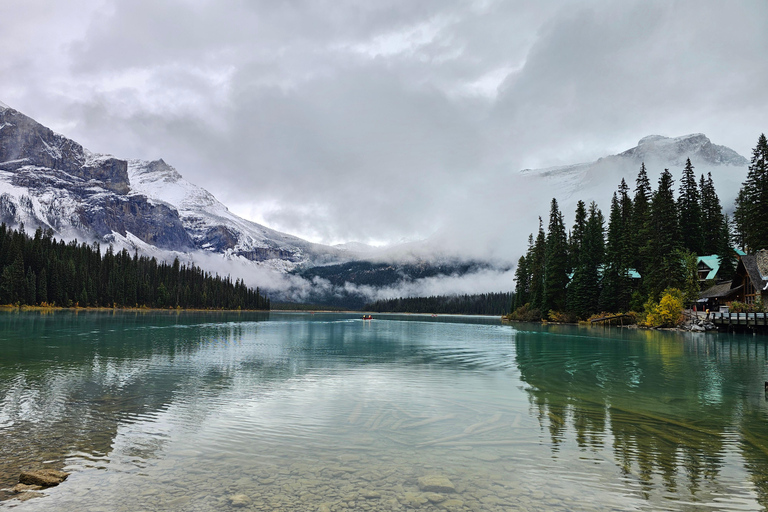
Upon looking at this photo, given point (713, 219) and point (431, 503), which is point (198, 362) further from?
point (713, 219)

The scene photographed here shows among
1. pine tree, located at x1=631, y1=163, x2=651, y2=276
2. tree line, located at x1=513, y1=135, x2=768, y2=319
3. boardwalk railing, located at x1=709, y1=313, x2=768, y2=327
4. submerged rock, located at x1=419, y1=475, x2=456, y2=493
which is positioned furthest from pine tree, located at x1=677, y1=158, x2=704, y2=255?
submerged rock, located at x1=419, y1=475, x2=456, y2=493

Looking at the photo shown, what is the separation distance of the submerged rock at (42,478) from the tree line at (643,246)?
8816cm

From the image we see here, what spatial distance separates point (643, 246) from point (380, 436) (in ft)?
313

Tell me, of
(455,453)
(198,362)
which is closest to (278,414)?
(455,453)

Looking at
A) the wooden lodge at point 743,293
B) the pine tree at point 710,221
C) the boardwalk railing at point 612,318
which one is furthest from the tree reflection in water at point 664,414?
the pine tree at point 710,221

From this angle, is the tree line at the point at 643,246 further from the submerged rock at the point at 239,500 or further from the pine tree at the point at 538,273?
the submerged rock at the point at 239,500

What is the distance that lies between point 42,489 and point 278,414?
832cm

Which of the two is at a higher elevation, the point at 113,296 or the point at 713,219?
the point at 713,219

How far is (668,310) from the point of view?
7406cm

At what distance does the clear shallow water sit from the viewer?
9617 millimetres

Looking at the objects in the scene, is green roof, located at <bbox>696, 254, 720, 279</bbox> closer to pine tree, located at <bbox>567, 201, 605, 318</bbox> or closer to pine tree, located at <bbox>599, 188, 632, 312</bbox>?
pine tree, located at <bbox>599, 188, 632, 312</bbox>

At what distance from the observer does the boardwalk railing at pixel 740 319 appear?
61.0 metres

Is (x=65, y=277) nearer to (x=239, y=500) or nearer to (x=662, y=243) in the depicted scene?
(x=662, y=243)

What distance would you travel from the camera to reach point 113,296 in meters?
172
